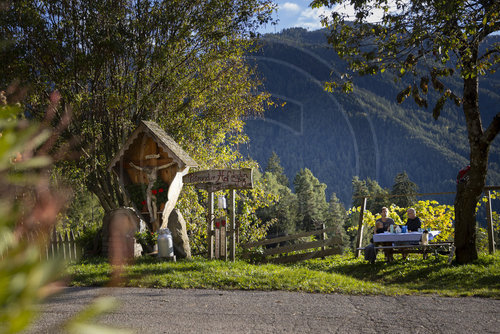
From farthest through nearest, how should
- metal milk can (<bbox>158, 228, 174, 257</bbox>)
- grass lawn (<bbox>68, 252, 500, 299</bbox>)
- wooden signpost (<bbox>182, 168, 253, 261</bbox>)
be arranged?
wooden signpost (<bbox>182, 168, 253, 261</bbox>), metal milk can (<bbox>158, 228, 174, 257</bbox>), grass lawn (<bbox>68, 252, 500, 299</bbox>)

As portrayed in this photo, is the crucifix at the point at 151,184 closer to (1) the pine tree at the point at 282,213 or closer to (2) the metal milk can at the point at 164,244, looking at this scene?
(2) the metal milk can at the point at 164,244

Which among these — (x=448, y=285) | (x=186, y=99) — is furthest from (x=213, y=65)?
(x=448, y=285)

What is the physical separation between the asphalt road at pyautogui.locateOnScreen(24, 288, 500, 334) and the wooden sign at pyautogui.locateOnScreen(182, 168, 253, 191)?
15.8ft

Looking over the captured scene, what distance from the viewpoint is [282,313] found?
6555 millimetres

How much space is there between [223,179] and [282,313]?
6.62 meters

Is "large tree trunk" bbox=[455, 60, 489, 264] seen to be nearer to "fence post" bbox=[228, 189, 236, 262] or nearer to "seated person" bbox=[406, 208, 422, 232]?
"seated person" bbox=[406, 208, 422, 232]

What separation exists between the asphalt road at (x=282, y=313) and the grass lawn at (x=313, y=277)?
0.62 metres

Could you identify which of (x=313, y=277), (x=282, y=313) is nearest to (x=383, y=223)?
(x=313, y=277)

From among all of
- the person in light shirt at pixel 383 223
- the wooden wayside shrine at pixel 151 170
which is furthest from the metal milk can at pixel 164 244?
the person in light shirt at pixel 383 223

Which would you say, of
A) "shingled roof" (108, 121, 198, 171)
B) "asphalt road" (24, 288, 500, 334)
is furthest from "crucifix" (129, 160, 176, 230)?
"asphalt road" (24, 288, 500, 334)

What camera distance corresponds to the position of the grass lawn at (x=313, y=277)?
28.4ft

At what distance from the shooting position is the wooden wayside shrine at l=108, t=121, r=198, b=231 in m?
12.8

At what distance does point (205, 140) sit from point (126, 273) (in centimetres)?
901

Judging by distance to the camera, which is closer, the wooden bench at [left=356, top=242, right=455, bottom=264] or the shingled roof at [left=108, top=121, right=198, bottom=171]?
the wooden bench at [left=356, top=242, right=455, bottom=264]
